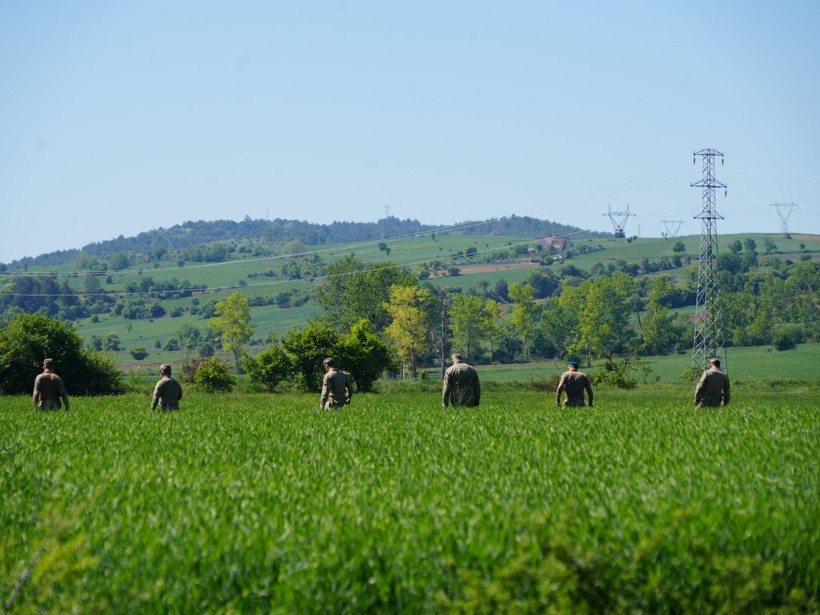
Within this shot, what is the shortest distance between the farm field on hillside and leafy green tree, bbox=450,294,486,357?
373ft

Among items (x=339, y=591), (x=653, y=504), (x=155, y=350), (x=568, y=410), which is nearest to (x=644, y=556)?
(x=653, y=504)

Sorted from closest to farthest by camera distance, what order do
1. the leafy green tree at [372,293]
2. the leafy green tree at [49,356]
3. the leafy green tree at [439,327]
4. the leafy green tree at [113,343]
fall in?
the leafy green tree at [49,356], the leafy green tree at [439,327], the leafy green tree at [372,293], the leafy green tree at [113,343]

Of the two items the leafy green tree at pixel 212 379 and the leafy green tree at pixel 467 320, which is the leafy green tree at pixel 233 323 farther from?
the leafy green tree at pixel 212 379

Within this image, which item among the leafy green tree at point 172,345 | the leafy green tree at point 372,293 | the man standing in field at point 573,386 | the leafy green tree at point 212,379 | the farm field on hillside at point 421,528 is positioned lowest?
the leafy green tree at point 172,345

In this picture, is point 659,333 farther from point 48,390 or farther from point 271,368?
point 48,390

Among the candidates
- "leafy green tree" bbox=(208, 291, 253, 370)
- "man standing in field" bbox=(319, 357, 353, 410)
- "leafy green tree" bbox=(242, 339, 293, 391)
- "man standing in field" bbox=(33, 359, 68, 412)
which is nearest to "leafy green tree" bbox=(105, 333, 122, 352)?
"leafy green tree" bbox=(208, 291, 253, 370)

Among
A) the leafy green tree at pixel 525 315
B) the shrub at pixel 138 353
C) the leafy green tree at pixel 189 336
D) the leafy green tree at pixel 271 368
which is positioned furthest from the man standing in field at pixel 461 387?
the leafy green tree at pixel 189 336

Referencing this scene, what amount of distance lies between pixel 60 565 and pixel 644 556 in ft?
17.1

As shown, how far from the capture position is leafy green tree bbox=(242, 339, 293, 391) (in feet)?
181

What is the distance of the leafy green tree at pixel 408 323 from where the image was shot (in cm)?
11156

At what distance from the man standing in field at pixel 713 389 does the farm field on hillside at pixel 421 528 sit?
823cm

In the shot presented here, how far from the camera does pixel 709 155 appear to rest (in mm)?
75500

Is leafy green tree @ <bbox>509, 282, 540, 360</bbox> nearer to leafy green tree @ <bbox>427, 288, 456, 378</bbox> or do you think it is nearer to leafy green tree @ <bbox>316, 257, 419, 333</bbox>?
leafy green tree @ <bbox>427, 288, 456, 378</bbox>

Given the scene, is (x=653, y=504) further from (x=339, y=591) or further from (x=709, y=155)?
(x=709, y=155)
